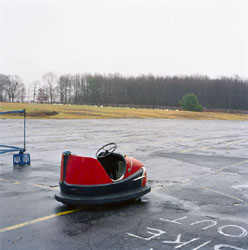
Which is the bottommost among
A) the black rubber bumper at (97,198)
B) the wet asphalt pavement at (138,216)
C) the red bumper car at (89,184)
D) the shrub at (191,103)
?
the wet asphalt pavement at (138,216)

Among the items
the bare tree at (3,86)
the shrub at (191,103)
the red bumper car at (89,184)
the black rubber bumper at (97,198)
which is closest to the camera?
the black rubber bumper at (97,198)

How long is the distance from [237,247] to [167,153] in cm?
1163

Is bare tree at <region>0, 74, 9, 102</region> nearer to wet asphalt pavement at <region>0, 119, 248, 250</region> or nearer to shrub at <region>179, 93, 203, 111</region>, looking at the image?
shrub at <region>179, 93, 203, 111</region>

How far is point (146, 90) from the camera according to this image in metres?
161

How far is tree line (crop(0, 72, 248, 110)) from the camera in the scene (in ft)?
468

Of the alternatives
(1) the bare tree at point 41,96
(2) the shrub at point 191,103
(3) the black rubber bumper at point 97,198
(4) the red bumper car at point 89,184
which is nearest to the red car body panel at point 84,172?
(4) the red bumper car at point 89,184

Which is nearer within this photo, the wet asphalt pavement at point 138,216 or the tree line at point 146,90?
the wet asphalt pavement at point 138,216

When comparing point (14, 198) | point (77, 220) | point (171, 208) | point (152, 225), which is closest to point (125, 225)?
point (152, 225)

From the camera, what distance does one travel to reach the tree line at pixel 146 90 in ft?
468

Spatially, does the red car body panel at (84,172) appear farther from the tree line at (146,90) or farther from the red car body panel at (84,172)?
the tree line at (146,90)

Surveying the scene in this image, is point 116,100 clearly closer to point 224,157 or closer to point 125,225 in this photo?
point 224,157

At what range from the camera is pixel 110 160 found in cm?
806

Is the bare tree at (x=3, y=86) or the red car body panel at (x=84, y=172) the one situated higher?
the bare tree at (x=3, y=86)

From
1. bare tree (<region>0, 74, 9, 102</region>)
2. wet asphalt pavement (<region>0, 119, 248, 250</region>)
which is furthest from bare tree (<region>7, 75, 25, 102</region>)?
wet asphalt pavement (<region>0, 119, 248, 250</region>)
